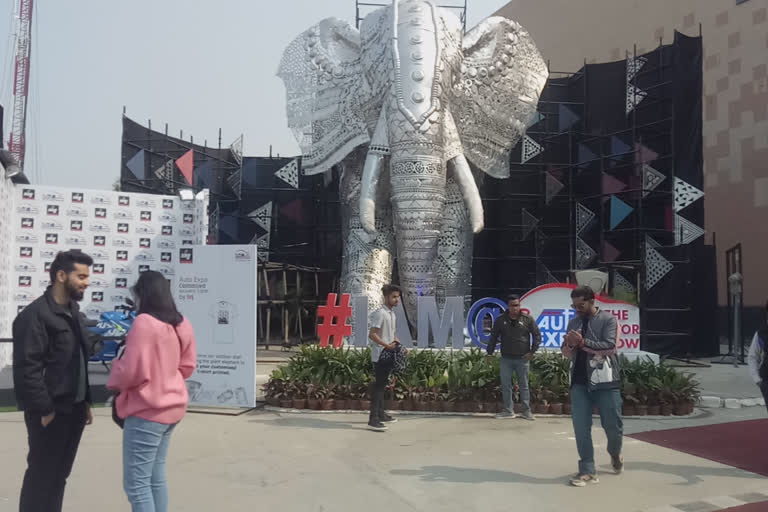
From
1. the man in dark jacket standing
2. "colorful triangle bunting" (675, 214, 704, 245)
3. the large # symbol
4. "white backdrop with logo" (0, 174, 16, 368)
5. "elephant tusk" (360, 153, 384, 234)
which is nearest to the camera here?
the man in dark jacket standing

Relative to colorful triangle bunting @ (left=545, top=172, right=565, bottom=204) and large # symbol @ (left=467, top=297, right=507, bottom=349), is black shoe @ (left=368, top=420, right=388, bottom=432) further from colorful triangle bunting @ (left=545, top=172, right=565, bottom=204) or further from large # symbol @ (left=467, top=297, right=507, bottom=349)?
colorful triangle bunting @ (left=545, top=172, right=565, bottom=204)

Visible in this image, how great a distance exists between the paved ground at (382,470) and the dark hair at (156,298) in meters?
1.57

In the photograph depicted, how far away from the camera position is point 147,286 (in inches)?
127

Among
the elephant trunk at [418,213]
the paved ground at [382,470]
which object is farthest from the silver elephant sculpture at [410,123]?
the paved ground at [382,470]

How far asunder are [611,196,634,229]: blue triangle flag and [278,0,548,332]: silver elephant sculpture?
139 inches

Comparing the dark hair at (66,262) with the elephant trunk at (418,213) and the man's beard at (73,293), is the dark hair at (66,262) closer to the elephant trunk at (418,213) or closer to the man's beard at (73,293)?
the man's beard at (73,293)

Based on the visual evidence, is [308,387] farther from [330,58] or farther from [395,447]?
[330,58]

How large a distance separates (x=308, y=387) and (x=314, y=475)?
2630mm

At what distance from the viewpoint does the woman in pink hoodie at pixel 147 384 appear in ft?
10.3

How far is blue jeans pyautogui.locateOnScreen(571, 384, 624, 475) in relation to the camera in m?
4.79

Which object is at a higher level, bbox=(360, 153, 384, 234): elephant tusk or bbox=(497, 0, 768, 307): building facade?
bbox=(497, 0, 768, 307): building facade

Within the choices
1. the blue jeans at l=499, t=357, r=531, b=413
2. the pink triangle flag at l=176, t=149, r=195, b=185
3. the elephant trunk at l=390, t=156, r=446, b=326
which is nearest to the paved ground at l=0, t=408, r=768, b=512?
the blue jeans at l=499, t=357, r=531, b=413

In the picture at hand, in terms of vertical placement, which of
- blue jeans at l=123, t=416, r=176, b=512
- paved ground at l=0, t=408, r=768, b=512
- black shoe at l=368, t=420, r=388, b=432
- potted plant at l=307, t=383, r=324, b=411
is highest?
blue jeans at l=123, t=416, r=176, b=512

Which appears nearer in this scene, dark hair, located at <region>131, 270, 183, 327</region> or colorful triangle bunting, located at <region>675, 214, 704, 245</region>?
dark hair, located at <region>131, 270, 183, 327</region>
